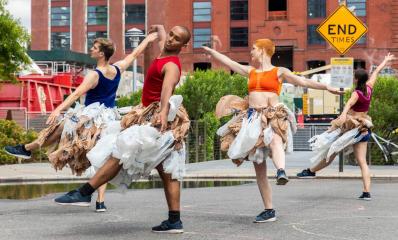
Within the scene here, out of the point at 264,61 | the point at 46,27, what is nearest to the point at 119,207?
the point at 264,61

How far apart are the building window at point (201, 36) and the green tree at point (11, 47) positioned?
1856 inches

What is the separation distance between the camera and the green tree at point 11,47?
35875 mm

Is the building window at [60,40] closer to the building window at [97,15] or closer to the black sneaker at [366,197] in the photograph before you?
the building window at [97,15]

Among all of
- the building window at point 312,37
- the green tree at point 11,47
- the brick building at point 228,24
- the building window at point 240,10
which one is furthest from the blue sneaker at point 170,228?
the building window at point 240,10

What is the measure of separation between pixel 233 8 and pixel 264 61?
74851 millimetres

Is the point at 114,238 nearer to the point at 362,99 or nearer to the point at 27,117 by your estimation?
the point at 362,99

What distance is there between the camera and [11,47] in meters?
36.2

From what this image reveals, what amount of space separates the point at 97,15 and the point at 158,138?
8120cm

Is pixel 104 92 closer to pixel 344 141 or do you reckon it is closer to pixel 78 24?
pixel 344 141

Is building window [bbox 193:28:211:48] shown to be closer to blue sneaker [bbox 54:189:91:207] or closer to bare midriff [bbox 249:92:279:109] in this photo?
bare midriff [bbox 249:92:279:109]

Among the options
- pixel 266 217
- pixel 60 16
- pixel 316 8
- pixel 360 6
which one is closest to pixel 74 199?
pixel 266 217

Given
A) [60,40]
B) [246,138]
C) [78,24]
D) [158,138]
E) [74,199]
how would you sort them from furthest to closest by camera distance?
[60,40]
[78,24]
[246,138]
[158,138]
[74,199]

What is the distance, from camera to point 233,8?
83.2m

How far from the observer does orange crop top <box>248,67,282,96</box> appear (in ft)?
29.8
